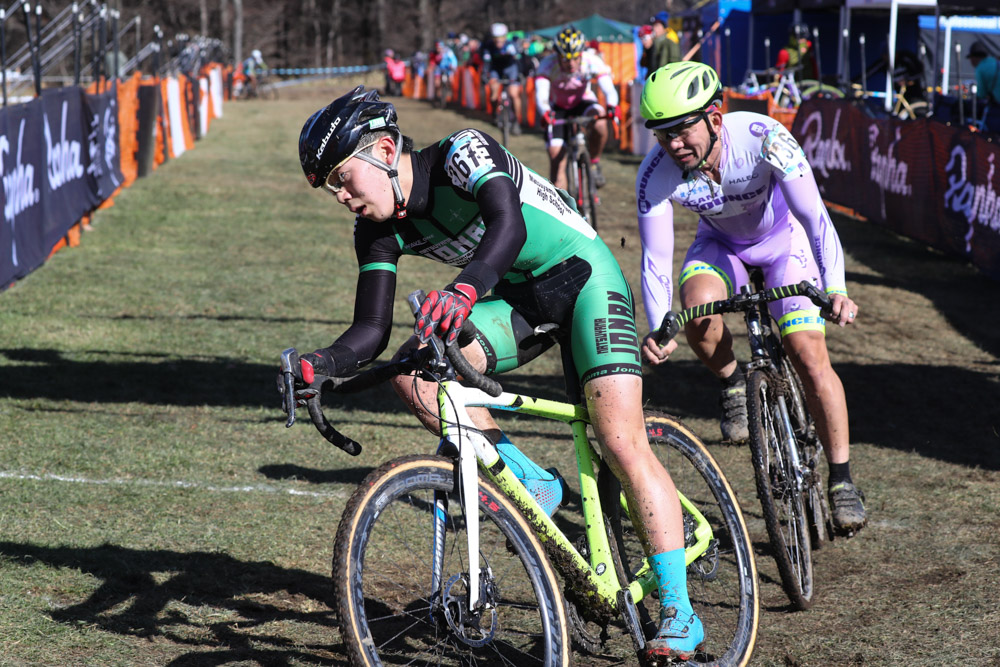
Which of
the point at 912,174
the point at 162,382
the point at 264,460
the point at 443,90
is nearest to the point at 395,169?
the point at 264,460

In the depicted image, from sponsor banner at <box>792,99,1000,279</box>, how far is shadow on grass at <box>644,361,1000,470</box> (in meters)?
3.97

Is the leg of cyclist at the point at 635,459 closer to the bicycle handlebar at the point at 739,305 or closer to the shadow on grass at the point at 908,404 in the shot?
the bicycle handlebar at the point at 739,305

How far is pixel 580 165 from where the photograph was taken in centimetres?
1392

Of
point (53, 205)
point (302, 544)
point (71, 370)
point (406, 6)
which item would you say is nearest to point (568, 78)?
point (53, 205)

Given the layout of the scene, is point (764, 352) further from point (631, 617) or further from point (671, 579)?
point (631, 617)

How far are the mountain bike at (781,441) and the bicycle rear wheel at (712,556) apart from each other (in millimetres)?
277

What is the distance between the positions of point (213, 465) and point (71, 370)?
2617mm

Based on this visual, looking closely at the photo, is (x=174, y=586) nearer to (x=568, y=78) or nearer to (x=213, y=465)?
(x=213, y=465)

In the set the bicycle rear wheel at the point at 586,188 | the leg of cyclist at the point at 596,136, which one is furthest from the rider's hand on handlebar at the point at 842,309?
the leg of cyclist at the point at 596,136

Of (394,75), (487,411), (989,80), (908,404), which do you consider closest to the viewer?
(487,411)

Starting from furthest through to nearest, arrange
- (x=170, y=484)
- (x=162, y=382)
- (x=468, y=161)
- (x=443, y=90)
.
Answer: (x=443, y=90) → (x=162, y=382) → (x=170, y=484) → (x=468, y=161)

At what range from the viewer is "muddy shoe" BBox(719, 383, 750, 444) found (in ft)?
18.4

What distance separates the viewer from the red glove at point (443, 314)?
293 cm

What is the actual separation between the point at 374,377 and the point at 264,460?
11.4 ft
